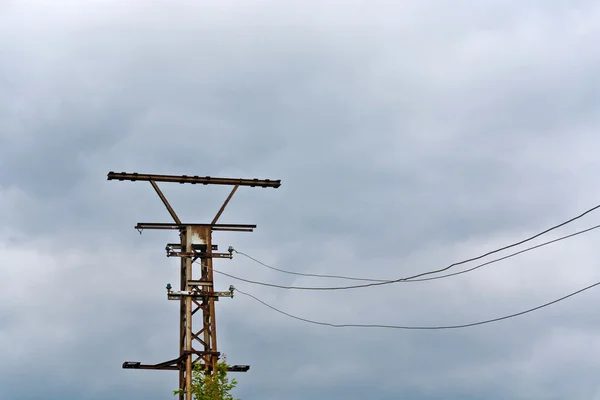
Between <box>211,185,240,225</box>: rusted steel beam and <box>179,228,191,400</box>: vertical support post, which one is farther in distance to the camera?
<box>211,185,240,225</box>: rusted steel beam

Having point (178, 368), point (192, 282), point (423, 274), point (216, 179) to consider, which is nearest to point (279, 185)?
point (216, 179)

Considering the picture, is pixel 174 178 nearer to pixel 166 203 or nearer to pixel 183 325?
pixel 166 203

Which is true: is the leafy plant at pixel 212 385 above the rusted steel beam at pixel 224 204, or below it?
below

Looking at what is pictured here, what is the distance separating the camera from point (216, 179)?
135ft

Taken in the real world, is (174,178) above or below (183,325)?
above

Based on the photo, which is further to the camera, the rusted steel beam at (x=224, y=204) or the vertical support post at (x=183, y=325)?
the rusted steel beam at (x=224, y=204)

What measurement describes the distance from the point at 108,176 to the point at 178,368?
7.36 metres

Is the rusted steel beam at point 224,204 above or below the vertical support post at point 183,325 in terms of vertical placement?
above

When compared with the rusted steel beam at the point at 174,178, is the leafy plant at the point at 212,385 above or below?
below

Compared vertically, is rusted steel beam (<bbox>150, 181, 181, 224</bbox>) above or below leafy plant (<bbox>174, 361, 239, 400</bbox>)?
above

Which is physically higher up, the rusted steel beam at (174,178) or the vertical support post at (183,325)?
the rusted steel beam at (174,178)

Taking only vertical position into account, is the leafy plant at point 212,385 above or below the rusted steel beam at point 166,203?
below

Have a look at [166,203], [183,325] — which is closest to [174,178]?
[166,203]

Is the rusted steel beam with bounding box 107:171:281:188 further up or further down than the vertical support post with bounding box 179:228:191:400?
further up
